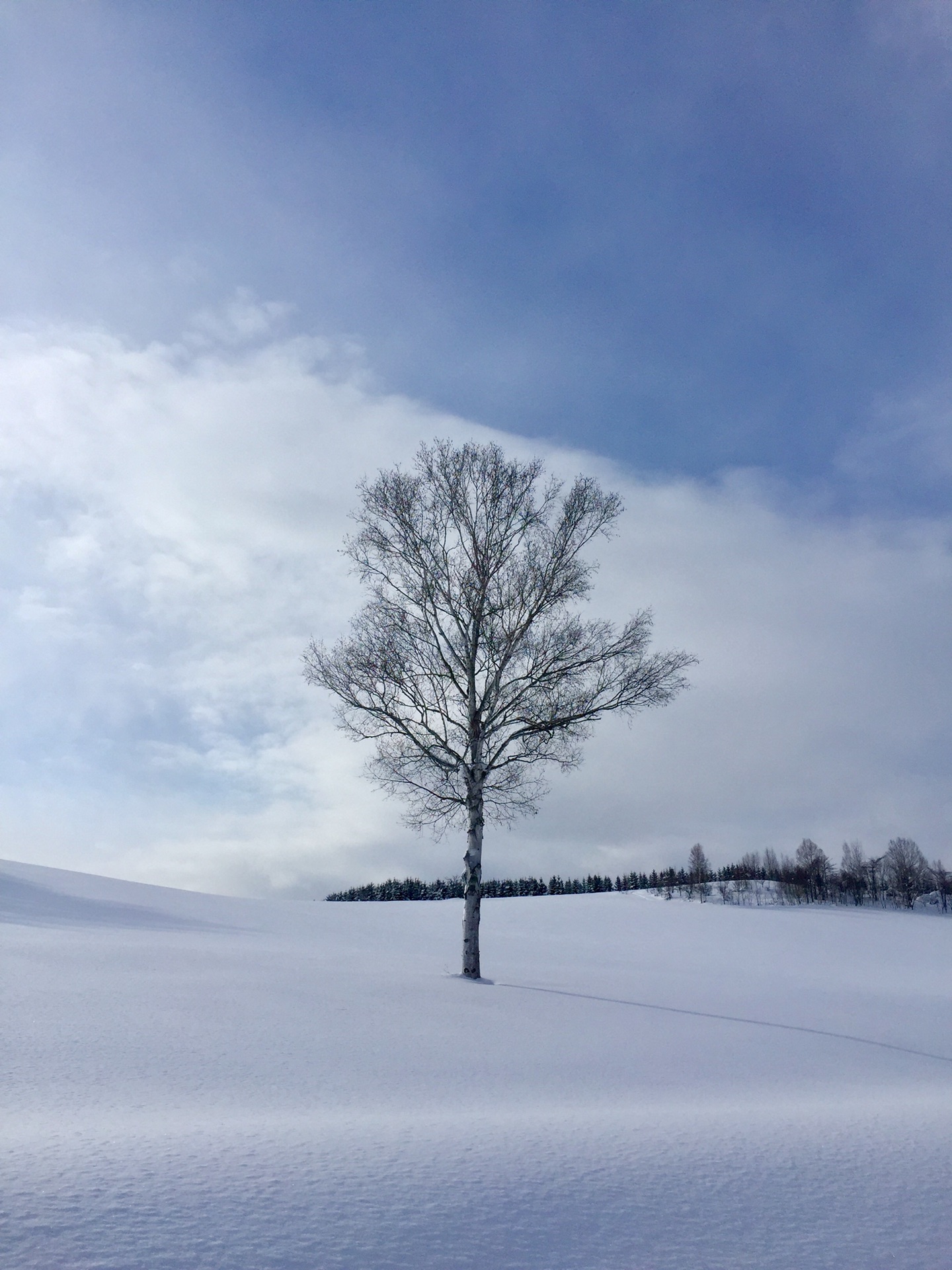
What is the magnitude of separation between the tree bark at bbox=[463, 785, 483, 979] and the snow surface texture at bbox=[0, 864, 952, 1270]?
22.4 inches

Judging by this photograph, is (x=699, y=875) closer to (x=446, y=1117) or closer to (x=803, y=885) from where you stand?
(x=803, y=885)

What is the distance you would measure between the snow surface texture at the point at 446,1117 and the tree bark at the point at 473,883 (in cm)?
57

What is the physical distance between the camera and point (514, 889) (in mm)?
81812

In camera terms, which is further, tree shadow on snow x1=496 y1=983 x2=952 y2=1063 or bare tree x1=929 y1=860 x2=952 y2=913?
bare tree x1=929 y1=860 x2=952 y2=913

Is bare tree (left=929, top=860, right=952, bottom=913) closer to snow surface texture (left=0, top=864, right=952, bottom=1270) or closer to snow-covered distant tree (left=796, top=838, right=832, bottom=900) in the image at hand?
snow-covered distant tree (left=796, top=838, right=832, bottom=900)

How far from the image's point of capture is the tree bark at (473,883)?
16453 millimetres

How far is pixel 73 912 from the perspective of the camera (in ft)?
87.2

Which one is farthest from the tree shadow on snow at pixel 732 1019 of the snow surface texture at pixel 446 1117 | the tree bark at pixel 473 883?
the tree bark at pixel 473 883

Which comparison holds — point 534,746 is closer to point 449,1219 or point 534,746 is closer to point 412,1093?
point 412,1093

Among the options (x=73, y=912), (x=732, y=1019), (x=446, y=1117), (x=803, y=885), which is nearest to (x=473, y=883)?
(x=732, y=1019)

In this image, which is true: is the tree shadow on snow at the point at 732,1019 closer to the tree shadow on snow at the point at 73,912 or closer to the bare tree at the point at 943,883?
the tree shadow on snow at the point at 73,912

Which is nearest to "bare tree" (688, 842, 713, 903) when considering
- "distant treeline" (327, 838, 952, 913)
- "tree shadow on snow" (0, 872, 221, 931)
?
"distant treeline" (327, 838, 952, 913)

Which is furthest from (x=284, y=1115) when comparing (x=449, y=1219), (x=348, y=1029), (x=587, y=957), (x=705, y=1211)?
(x=587, y=957)

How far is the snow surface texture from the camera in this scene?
12.9 ft
